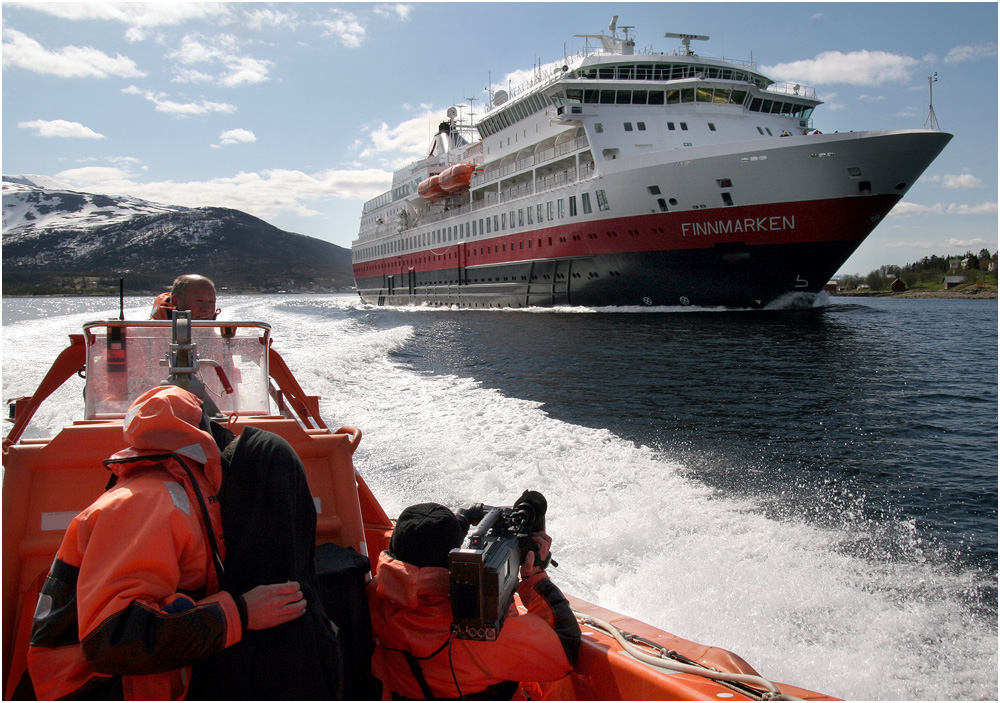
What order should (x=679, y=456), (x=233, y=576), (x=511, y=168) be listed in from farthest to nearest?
1. (x=511, y=168)
2. (x=679, y=456)
3. (x=233, y=576)

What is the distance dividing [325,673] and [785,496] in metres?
4.91

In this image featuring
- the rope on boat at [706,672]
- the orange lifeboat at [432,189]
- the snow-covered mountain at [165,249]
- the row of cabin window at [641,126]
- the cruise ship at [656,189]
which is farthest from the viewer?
the snow-covered mountain at [165,249]

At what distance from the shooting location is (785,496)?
17.9ft

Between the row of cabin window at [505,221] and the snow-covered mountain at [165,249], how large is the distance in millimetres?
69512

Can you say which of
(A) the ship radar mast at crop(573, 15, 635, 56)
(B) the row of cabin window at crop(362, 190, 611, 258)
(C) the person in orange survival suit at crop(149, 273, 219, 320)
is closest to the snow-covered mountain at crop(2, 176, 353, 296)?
(B) the row of cabin window at crop(362, 190, 611, 258)

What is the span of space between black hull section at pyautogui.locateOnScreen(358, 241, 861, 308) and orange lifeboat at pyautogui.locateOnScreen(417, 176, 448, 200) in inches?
377

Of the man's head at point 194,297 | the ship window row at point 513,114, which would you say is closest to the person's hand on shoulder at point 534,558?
the man's head at point 194,297

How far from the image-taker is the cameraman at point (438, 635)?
6.22 ft

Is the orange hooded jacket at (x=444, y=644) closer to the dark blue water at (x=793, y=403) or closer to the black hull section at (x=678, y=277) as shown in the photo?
the dark blue water at (x=793, y=403)

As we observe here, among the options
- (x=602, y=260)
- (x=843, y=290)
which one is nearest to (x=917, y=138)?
(x=602, y=260)

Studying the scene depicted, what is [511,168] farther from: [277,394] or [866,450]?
[277,394]

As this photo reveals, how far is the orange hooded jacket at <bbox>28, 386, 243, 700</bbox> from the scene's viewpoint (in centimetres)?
135

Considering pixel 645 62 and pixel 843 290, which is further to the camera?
pixel 843 290

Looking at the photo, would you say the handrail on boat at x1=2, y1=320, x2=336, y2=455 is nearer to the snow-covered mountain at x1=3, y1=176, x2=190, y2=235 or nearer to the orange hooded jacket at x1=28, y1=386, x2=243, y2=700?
the orange hooded jacket at x1=28, y1=386, x2=243, y2=700
